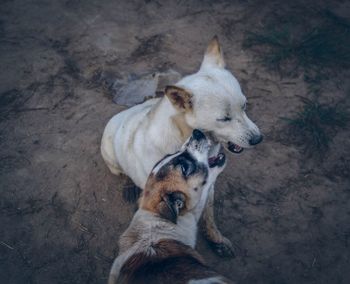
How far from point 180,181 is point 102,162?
2385 millimetres

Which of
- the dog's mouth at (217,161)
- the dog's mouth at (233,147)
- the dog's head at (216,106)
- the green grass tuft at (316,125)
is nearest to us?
the dog's head at (216,106)

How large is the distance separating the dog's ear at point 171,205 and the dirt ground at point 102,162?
1437mm

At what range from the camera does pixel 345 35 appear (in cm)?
718

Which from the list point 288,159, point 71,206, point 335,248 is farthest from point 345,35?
point 71,206

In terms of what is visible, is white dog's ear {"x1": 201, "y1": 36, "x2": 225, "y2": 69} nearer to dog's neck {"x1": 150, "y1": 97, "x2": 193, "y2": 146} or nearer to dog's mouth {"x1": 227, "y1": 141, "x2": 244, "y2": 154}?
dog's neck {"x1": 150, "y1": 97, "x2": 193, "y2": 146}

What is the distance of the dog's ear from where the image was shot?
376cm

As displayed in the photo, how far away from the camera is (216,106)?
13.6 feet

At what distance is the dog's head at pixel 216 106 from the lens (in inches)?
163

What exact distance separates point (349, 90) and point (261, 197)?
2.67m

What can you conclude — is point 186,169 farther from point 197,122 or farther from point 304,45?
point 304,45

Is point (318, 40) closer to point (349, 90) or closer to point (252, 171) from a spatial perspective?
point (349, 90)

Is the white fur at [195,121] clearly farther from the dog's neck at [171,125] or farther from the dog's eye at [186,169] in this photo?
the dog's eye at [186,169]

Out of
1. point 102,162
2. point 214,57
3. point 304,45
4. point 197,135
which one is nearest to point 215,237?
point 197,135

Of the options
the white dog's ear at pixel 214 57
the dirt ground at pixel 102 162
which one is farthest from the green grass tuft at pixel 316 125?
the white dog's ear at pixel 214 57
